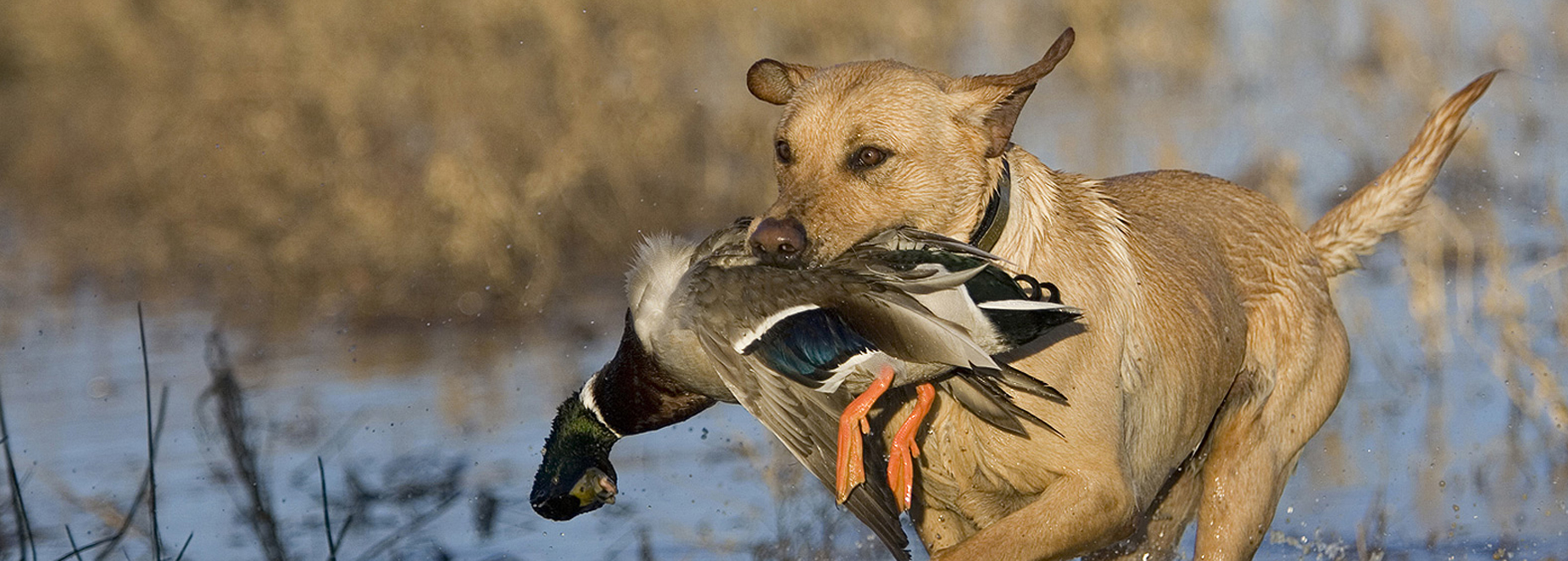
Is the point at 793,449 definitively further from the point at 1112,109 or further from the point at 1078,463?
the point at 1112,109

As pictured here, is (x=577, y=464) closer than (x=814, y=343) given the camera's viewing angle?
No

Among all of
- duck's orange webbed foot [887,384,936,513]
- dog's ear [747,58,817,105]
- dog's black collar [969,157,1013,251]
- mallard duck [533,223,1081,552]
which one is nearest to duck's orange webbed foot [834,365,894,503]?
mallard duck [533,223,1081,552]

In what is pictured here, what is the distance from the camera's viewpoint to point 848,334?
141 inches

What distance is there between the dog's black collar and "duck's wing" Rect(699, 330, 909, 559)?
0.46m

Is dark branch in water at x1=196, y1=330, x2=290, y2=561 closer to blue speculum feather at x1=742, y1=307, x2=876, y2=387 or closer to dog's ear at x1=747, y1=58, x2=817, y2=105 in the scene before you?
blue speculum feather at x1=742, y1=307, x2=876, y2=387

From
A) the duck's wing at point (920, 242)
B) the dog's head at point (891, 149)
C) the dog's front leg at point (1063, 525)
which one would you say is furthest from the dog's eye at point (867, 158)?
the dog's front leg at point (1063, 525)

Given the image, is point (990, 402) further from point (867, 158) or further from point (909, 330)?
point (867, 158)

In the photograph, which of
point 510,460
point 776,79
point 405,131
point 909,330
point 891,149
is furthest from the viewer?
point 405,131

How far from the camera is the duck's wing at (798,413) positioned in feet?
12.1

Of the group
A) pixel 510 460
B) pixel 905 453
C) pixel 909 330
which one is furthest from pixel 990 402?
pixel 510 460

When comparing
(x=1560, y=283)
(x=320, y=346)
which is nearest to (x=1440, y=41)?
(x=1560, y=283)

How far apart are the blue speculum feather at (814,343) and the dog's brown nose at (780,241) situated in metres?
0.15

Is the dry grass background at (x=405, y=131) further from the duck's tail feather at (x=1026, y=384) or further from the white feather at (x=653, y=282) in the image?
the duck's tail feather at (x=1026, y=384)

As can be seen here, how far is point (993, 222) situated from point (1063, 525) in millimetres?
669
